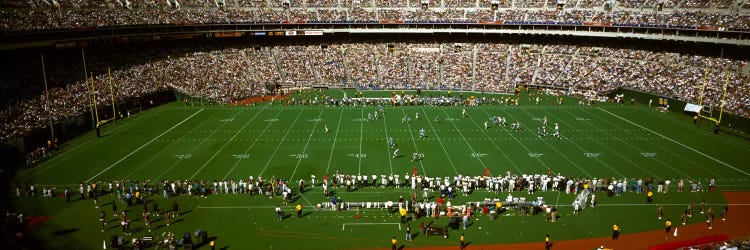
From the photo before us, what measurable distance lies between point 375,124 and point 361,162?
1028 cm

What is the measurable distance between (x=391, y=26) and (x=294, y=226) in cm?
4645

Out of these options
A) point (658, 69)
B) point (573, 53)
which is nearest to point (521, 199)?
point (658, 69)

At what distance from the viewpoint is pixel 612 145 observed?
34750mm

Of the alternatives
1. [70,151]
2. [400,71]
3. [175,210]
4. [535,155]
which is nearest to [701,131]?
[535,155]

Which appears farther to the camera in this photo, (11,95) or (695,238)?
(11,95)

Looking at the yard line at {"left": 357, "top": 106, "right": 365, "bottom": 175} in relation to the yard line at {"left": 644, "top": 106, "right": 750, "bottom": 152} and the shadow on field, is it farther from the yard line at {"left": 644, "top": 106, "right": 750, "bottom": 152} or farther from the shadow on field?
the yard line at {"left": 644, "top": 106, "right": 750, "bottom": 152}

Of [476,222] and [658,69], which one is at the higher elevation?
[658,69]

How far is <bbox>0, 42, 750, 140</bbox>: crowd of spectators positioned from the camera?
44250mm

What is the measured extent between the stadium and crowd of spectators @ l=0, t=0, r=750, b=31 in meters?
0.30

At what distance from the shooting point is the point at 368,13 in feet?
219

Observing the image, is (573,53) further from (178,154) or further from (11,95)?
(11,95)

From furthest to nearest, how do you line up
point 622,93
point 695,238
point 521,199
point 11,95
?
point 622,93 → point 11,95 → point 521,199 → point 695,238

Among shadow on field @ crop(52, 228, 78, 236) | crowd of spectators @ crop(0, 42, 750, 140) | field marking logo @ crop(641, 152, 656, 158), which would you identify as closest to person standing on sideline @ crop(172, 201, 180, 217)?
shadow on field @ crop(52, 228, 78, 236)

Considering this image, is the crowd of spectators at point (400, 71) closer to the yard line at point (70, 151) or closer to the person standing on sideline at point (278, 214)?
the yard line at point (70, 151)
